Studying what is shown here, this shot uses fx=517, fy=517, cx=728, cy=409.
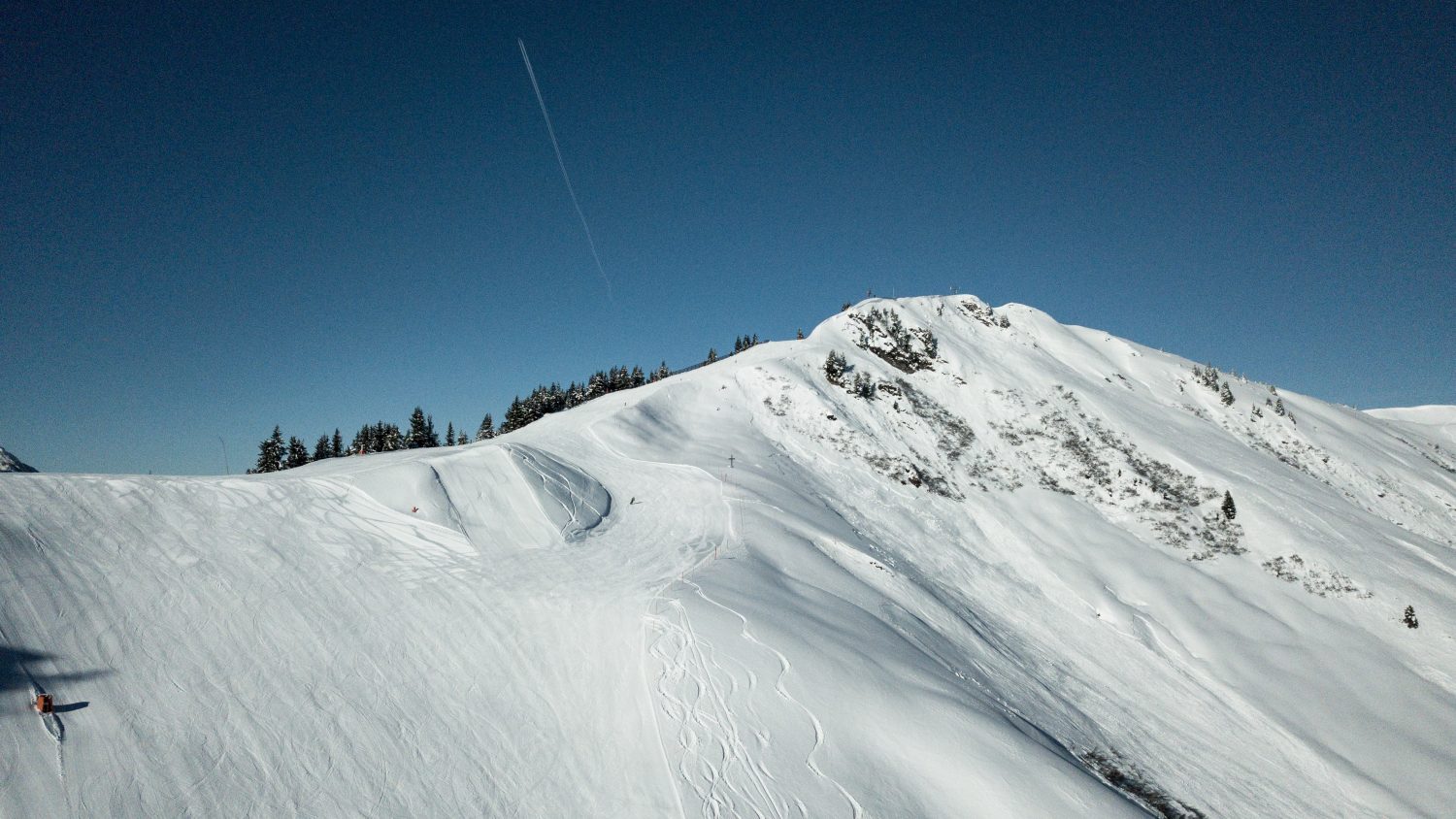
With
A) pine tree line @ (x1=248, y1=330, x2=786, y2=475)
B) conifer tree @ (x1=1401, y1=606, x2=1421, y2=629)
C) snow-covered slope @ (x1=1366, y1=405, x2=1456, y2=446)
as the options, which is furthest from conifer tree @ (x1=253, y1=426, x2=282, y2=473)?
snow-covered slope @ (x1=1366, y1=405, x2=1456, y2=446)

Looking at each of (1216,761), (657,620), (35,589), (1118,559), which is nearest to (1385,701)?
(1118,559)

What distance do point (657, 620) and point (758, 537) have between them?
26.6ft

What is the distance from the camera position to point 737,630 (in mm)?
12469

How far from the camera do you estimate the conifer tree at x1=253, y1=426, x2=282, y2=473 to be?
43172 mm

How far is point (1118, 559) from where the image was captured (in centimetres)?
2902

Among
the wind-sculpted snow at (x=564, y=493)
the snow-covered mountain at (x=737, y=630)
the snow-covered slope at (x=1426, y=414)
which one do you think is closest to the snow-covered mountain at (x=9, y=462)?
the snow-covered mountain at (x=737, y=630)

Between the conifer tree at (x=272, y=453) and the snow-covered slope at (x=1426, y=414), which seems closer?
the conifer tree at (x=272, y=453)

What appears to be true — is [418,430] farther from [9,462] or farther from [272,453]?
[9,462]

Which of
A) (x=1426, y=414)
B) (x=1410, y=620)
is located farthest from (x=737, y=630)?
(x=1426, y=414)

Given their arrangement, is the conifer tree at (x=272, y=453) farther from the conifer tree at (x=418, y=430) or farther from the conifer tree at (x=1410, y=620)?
the conifer tree at (x=1410, y=620)

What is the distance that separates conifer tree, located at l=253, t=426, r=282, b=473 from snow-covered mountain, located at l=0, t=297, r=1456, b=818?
2564 cm

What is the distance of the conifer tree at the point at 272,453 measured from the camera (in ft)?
142

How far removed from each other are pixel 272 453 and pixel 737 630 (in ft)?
163

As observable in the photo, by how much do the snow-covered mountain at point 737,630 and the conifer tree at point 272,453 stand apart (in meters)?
25.6
